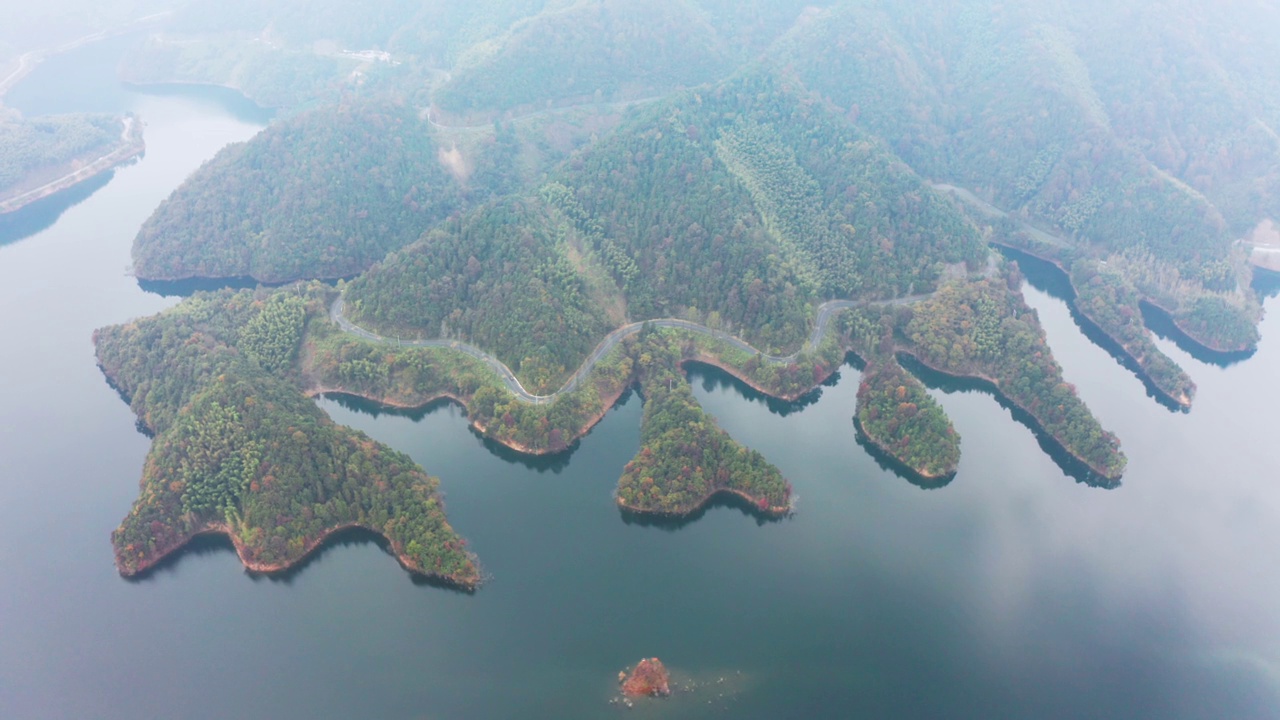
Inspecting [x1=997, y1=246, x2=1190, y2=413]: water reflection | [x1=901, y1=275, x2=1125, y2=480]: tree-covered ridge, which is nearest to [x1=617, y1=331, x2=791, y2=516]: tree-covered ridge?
[x1=901, y1=275, x2=1125, y2=480]: tree-covered ridge

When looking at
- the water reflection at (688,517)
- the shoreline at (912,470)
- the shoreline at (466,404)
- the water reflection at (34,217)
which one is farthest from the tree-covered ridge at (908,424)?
the water reflection at (34,217)

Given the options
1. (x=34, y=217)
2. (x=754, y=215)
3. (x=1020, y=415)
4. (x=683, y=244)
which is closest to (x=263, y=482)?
(x=683, y=244)

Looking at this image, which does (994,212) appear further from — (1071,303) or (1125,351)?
(1125,351)

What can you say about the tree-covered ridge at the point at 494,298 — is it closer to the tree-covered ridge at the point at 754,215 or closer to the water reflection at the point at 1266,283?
the tree-covered ridge at the point at 754,215

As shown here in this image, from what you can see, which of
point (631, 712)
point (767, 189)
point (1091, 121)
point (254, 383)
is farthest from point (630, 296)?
point (1091, 121)

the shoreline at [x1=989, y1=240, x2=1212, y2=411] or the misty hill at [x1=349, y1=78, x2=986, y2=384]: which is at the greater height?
the misty hill at [x1=349, y1=78, x2=986, y2=384]

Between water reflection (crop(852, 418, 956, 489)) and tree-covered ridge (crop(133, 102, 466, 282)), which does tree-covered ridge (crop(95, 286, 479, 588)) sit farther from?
water reflection (crop(852, 418, 956, 489))

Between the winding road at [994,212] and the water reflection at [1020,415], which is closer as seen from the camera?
the water reflection at [1020,415]
